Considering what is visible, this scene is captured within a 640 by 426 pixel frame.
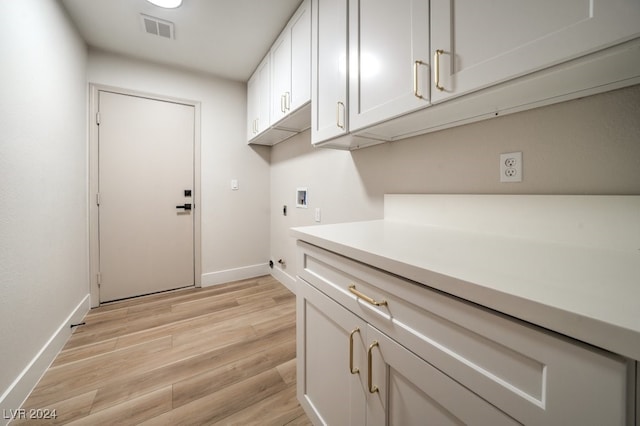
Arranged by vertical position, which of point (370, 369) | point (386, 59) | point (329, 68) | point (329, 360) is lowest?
point (329, 360)

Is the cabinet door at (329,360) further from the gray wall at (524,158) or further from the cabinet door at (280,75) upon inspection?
the cabinet door at (280,75)

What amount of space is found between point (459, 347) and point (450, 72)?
31.7 inches

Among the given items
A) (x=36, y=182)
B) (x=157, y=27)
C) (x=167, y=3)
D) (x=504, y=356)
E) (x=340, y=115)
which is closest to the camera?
(x=504, y=356)

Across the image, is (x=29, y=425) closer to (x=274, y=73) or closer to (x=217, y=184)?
(x=217, y=184)

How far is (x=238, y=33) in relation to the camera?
1.99 metres

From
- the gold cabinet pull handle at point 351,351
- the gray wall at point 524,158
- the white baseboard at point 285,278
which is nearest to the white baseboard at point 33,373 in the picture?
the gold cabinet pull handle at point 351,351

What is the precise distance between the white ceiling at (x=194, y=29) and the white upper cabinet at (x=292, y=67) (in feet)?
0.43

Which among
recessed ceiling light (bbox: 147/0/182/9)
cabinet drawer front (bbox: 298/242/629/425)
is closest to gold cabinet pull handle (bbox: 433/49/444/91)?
cabinet drawer front (bbox: 298/242/629/425)

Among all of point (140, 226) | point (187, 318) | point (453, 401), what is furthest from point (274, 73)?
point (453, 401)

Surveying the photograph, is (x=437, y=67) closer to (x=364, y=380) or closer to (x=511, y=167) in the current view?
(x=511, y=167)

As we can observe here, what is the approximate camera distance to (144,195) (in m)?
2.41

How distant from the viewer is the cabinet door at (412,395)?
0.48 meters

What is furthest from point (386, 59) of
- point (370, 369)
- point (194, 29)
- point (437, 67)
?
point (194, 29)

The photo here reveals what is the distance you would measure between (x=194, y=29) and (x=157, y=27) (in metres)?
0.28
